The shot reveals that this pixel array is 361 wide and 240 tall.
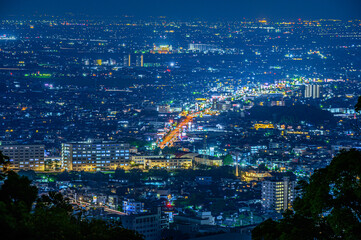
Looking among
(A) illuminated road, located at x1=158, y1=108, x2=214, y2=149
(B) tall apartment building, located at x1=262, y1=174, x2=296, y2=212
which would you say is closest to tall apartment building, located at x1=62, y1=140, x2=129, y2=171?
(A) illuminated road, located at x1=158, y1=108, x2=214, y2=149

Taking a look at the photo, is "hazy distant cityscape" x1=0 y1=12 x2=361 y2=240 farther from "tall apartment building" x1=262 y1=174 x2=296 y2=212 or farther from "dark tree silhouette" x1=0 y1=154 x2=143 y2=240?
"dark tree silhouette" x1=0 y1=154 x2=143 y2=240

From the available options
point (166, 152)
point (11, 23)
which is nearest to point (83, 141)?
point (166, 152)

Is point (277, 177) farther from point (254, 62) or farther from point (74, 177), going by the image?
point (254, 62)

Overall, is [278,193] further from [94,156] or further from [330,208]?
[330,208]

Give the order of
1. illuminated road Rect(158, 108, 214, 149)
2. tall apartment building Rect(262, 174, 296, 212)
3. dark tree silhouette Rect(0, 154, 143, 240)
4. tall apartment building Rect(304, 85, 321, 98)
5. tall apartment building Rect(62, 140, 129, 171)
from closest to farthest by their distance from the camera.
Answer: dark tree silhouette Rect(0, 154, 143, 240), tall apartment building Rect(262, 174, 296, 212), tall apartment building Rect(62, 140, 129, 171), illuminated road Rect(158, 108, 214, 149), tall apartment building Rect(304, 85, 321, 98)

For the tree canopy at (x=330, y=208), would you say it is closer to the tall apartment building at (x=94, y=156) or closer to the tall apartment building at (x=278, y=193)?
the tall apartment building at (x=278, y=193)

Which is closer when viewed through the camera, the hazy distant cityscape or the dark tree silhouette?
the dark tree silhouette
